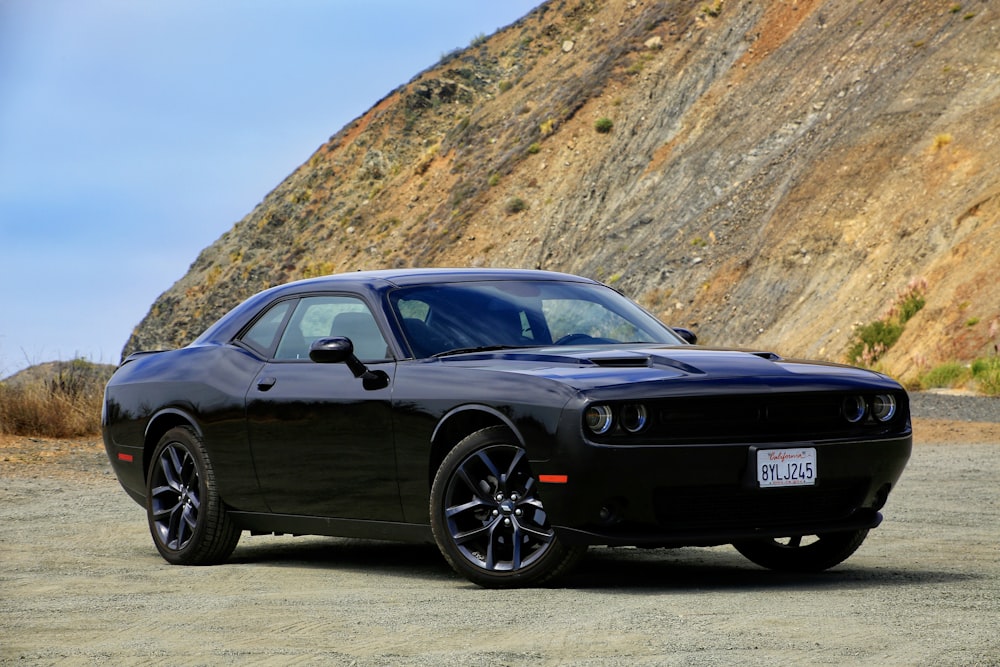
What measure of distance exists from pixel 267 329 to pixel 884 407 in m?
3.47

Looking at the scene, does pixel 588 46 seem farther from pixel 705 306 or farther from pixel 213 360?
pixel 213 360

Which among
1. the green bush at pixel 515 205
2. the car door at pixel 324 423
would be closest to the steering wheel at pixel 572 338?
the car door at pixel 324 423

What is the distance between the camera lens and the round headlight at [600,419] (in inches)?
251

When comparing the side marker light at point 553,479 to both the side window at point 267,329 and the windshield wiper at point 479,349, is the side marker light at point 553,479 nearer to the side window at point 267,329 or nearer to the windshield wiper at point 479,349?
the windshield wiper at point 479,349

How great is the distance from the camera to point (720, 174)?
38.6 metres

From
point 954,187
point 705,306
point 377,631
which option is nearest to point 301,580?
point 377,631

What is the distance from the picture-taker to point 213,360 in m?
8.59

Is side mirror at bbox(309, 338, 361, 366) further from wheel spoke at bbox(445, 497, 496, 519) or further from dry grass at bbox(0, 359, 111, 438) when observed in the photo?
dry grass at bbox(0, 359, 111, 438)

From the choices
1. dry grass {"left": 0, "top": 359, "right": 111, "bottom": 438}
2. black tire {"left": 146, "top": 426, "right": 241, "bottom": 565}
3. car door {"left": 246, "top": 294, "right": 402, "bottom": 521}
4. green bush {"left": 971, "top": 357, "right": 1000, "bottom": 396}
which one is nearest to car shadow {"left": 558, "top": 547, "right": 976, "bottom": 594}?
car door {"left": 246, "top": 294, "right": 402, "bottom": 521}

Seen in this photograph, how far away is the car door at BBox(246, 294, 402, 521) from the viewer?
738 cm

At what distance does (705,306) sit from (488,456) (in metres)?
28.7

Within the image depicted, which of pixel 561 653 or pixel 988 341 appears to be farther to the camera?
pixel 988 341

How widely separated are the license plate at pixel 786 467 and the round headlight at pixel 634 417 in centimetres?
54

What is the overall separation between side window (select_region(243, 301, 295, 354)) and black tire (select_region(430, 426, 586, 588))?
1.99 m
